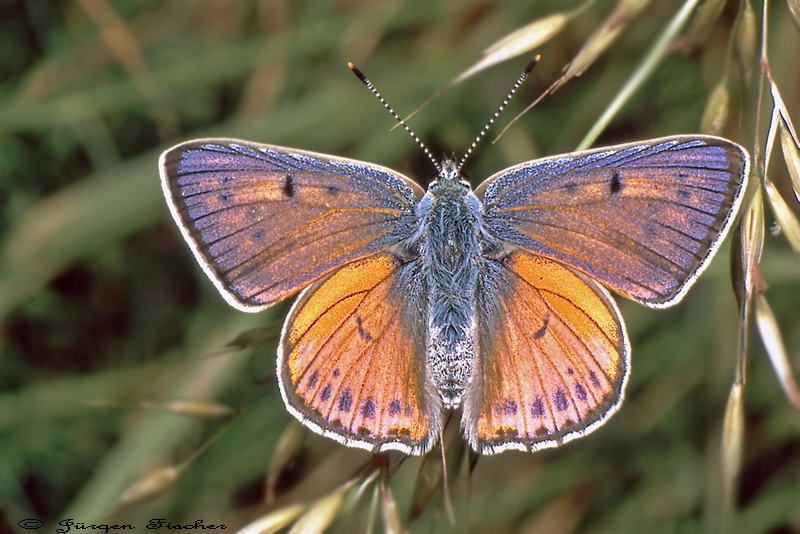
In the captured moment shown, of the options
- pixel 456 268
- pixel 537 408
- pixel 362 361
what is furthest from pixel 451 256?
pixel 537 408

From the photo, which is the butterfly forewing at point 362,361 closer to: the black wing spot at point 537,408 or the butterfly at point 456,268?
the butterfly at point 456,268

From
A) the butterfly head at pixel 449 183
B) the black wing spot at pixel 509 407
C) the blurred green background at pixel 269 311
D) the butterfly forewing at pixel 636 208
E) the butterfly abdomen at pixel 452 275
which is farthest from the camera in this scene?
the blurred green background at pixel 269 311

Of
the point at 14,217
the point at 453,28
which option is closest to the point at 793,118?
the point at 453,28

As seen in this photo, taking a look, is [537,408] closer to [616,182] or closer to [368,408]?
[368,408]

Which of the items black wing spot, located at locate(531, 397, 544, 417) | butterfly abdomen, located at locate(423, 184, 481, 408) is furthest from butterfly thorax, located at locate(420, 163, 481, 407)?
black wing spot, located at locate(531, 397, 544, 417)

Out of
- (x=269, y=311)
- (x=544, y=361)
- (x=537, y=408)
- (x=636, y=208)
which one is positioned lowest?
(x=537, y=408)

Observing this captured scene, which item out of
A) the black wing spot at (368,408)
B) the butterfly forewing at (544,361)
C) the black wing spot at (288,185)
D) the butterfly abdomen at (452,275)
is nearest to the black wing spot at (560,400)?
the butterfly forewing at (544,361)
